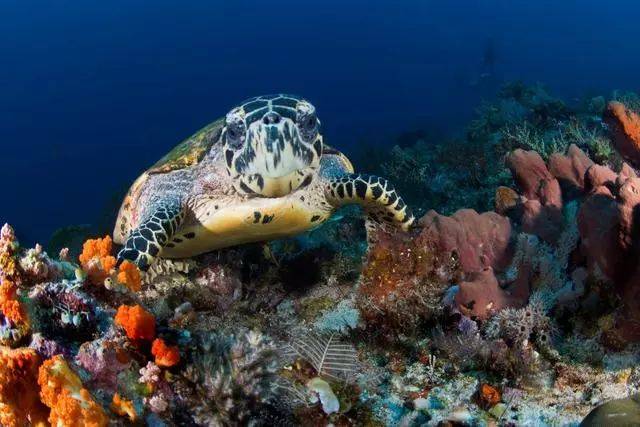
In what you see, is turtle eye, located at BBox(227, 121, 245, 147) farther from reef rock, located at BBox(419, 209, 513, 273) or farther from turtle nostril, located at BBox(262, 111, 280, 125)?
reef rock, located at BBox(419, 209, 513, 273)

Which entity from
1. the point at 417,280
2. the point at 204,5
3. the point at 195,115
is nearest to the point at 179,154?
the point at 417,280

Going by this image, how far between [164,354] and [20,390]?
58 cm

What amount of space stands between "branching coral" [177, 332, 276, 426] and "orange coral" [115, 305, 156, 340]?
273 mm

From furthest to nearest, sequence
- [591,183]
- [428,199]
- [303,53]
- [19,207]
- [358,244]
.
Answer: [303,53] < [19,207] < [428,199] < [358,244] < [591,183]

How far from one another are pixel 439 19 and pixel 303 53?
4014cm

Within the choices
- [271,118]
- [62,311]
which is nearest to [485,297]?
[271,118]

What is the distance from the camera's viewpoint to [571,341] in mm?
2535

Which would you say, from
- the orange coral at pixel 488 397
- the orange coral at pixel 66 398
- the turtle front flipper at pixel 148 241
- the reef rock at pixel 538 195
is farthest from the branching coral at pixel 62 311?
the reef rock at pixel 538 195

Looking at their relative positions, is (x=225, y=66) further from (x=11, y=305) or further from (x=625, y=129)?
(x=11, y=305)

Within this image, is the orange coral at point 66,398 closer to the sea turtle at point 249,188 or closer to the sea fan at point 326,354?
the sea fan at point 326,354

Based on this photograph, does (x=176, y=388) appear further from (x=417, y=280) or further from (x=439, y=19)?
(x=439, y=19)

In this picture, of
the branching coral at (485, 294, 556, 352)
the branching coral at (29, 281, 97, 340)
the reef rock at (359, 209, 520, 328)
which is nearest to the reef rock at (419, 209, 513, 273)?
the reef rock at (359, 209, 520, 328)

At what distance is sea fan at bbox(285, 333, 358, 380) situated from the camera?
2.43 metres

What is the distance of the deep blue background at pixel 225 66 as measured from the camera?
5650 centimetres
